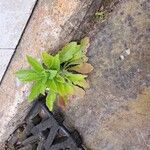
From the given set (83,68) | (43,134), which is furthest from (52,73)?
(43,134)

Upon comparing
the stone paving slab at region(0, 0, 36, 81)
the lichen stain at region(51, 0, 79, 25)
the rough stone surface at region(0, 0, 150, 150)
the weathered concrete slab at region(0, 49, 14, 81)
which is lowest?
the rough stone surface at region(0, 0, 150, 150)

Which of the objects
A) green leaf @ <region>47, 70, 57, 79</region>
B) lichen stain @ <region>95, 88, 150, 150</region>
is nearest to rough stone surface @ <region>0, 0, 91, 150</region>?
green leaf @ <region>47, 70, 57, 79</region>

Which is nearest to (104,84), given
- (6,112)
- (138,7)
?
(138,7)

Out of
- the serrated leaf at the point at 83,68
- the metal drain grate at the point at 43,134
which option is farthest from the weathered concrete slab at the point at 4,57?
the serrated leaf at the point at 83,68

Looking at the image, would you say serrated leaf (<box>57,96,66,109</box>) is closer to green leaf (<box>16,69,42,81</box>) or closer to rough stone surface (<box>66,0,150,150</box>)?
rough stone surface (<box>66,0,150,150</box>)

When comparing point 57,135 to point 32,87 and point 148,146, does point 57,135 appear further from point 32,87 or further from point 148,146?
point 148,146

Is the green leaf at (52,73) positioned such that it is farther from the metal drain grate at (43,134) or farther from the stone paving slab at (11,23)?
the metal drain grate at (43,134)
